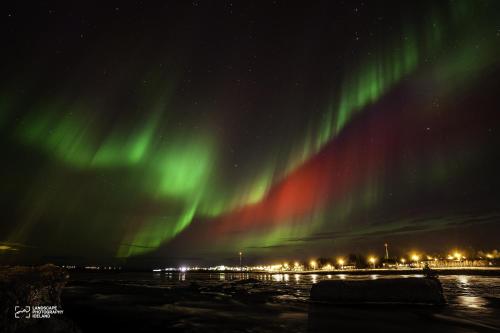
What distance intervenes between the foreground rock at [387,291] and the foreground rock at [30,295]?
19457mm

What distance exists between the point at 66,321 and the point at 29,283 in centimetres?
217

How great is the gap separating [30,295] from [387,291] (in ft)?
74.1

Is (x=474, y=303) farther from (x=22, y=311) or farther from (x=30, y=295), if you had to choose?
(x=22, y=311)

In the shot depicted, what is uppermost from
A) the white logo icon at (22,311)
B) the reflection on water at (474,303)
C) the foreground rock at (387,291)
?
the white logo icon at (22,311)

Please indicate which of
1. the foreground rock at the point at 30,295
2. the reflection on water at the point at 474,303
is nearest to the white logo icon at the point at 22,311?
the foreground rock at the point at 30,295

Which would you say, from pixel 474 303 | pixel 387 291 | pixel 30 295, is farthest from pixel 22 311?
pixel 474 303

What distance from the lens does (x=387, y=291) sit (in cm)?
2412

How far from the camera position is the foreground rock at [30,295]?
31.9 feet

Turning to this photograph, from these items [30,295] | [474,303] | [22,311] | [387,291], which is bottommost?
[474,303]

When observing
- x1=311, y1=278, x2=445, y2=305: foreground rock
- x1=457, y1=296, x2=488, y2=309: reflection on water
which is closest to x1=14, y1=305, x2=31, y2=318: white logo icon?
x1=311, y1=278, x2=445, y2=305: foreground rock

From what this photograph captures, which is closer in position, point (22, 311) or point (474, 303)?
point (22, 311)

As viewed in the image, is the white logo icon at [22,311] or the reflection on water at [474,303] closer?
the white logo icon at [22,311]

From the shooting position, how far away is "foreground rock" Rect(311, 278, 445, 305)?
931 inches

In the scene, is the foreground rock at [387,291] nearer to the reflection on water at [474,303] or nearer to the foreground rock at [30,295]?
the reflection on water at [474,303]
